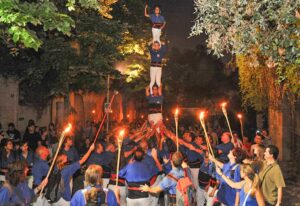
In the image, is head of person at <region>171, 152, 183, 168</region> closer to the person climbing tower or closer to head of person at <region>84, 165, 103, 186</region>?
head of person at <region>84, 165, 103, 186</region>

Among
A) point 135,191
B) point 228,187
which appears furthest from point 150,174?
point 228,187

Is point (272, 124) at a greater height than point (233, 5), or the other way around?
point (233, 5)

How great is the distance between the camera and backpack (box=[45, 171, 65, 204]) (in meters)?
9.05

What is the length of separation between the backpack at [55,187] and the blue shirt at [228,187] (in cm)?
319

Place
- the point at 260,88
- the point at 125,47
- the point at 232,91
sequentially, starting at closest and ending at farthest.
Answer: the point at 260,88 < the point at 125,47 < the point at 232,91

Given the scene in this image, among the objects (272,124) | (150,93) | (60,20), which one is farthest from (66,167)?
(272,124)

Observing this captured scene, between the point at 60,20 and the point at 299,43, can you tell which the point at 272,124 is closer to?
the point at 299,43

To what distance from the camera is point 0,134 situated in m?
15.6

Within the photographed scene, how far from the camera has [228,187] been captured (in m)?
9.09

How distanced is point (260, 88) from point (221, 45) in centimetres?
1042

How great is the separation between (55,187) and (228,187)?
11.3ft

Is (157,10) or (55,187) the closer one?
(55,187)

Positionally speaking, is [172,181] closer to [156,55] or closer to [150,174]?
[150,174]

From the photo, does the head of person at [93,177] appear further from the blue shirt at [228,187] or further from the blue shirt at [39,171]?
the blue shirt at [39,171]
